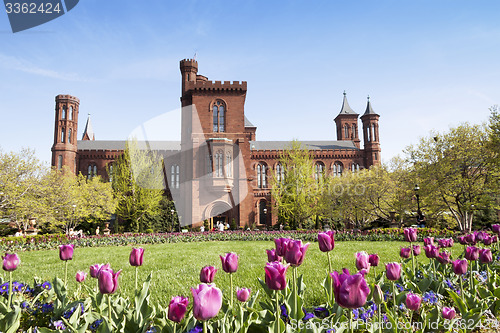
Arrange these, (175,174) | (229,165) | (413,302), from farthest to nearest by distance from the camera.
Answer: (175,174) → (229,165) → (413,302)

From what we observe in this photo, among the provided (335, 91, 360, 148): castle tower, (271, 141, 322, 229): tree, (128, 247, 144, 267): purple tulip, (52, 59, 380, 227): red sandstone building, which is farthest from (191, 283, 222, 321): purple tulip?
(335, 91, 360, 148): castle tower

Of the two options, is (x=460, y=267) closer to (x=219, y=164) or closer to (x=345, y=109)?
(x=219, y=164)

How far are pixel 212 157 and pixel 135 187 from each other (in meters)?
8.53

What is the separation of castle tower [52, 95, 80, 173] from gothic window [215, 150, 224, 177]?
21413 millimetres

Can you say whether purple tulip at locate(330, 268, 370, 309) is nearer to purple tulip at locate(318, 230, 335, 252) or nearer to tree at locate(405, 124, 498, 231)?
purple tulip at locate(318, 230, 335, 252)

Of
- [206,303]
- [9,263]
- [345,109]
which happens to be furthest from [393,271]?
[345,109]

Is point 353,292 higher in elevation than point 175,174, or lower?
lower

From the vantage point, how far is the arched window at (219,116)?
1288 inches

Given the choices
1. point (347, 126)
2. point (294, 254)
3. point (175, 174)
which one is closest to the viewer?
point (294, 254)

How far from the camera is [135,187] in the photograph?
31.3 metres

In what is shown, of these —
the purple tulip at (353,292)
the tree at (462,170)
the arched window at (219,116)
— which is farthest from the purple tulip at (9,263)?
the arched window at (219,116)

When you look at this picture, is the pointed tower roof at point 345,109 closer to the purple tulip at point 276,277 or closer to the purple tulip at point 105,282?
the purple tulip at point 276,277

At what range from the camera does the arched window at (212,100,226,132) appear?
1288 inches

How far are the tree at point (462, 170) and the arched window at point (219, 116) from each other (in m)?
20.3
